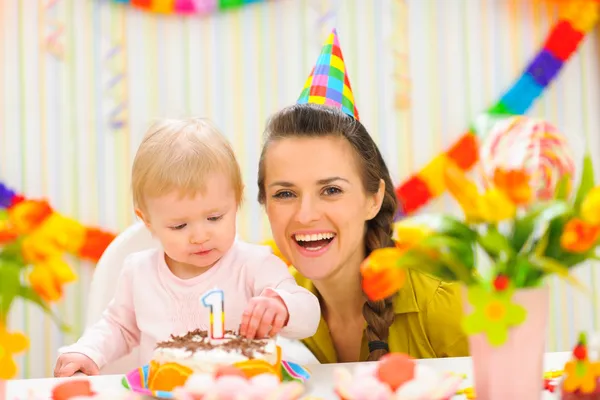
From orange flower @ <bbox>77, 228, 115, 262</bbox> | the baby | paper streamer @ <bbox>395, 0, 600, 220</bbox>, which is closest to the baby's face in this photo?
the baby

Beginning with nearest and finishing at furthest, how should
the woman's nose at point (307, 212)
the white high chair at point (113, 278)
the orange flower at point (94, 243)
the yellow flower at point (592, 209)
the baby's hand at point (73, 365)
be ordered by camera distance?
the yellow flower at point (592, 209)
the baby's hand at point (73, 365)
the woman's nose at point (307, 212)
the white high chair at point (113, 278)
the orange flower at point (94, 243)

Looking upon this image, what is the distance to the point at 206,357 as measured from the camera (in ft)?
3.02

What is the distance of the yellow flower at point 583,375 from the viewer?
2.55 feet

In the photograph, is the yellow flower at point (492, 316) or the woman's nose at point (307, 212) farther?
the woman's nose at point (307, 212)

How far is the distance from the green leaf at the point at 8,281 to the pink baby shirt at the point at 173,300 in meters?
0.56

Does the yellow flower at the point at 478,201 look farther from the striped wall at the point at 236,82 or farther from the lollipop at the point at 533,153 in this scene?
the striped wall at the point at 236,82

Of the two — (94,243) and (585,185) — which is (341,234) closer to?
(585,185)

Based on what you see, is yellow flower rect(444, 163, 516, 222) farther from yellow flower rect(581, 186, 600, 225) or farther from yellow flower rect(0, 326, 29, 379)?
yellow flower rect(0, 326, 29, 379)

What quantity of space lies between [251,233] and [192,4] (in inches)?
38.9

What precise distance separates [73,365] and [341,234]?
616 mm

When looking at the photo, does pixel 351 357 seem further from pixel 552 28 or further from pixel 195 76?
pixel 552 28

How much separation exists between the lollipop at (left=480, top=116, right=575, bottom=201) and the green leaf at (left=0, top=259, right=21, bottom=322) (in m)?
0.53

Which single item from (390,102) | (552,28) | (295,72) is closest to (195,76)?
(295,72)

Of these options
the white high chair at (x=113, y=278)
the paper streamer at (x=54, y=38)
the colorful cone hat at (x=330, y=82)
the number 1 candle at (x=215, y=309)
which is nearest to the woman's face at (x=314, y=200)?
the colorful cone hat at (x=330, y=82)
